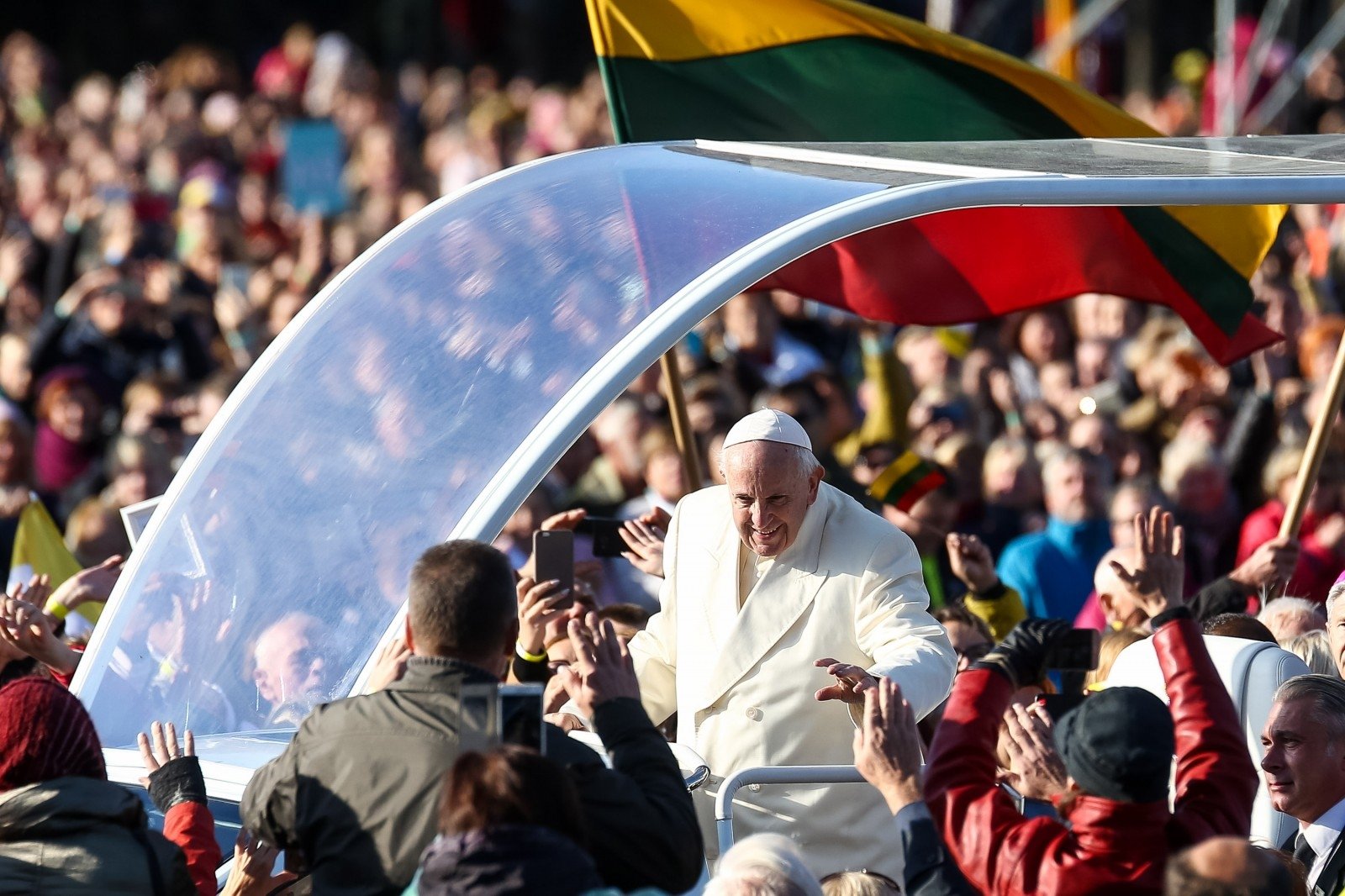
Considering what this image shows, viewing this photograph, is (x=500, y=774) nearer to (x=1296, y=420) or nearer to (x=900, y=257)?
(x=900, y=257)

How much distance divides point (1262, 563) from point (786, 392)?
3.18 meters

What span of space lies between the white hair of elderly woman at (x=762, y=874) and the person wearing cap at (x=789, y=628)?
→ 1.60 meters

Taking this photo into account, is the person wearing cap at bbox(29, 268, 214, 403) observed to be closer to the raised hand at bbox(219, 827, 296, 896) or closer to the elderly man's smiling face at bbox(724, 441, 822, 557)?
the elderly man's smiling face at bbox(724, 441, 822, 557)

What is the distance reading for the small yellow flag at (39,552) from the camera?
7793mm

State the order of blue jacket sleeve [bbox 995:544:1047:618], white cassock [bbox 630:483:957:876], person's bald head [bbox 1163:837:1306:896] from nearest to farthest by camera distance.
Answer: person's bald head [bbox 1163:837:1306:896] < white cassock [bbox 630:483:957:876] < blue jacket sleeve [bbox 995:544:1047:618]

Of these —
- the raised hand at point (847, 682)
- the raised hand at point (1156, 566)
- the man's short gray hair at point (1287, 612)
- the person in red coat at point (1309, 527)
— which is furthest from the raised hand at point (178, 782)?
the person in red coat at point (1309, 527)

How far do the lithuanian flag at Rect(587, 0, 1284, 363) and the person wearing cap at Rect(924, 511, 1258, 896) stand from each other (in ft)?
11.0

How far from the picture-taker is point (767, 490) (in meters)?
5.80

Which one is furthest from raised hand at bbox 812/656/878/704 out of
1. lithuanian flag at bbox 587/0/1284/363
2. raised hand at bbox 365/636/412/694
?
lithuanian flag at bbox 587/0/1284/363

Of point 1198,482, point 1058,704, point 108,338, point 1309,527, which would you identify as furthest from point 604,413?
point 1058,704

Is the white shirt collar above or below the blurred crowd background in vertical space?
below

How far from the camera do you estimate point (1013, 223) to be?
7973 millimetres

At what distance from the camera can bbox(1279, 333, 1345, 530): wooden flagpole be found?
7246mm

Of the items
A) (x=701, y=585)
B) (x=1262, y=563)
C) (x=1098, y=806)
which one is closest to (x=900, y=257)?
(x=1262, y=563)
